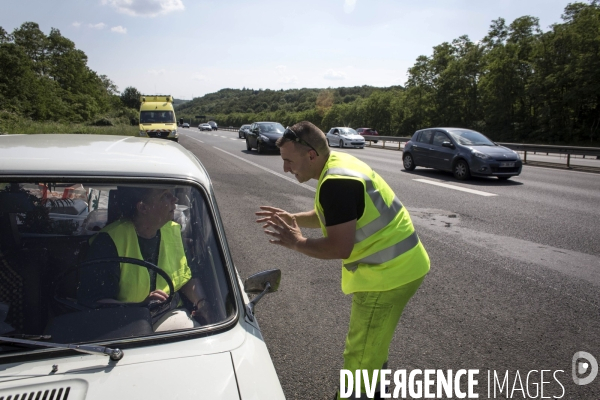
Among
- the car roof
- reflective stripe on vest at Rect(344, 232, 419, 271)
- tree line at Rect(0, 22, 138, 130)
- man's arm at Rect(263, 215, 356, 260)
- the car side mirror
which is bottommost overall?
the car side mirror

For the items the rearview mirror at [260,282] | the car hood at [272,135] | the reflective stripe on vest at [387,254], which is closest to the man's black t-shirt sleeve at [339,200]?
the reflective stripe on vest at [387,254]

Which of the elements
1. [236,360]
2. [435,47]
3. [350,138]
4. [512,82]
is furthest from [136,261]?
[435,47]

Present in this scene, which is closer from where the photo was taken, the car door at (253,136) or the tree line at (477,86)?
the car door at (253,136)

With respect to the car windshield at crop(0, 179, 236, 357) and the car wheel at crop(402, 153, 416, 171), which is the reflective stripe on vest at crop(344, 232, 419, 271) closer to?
the car windshield at crop(0, 179, 236, 357)

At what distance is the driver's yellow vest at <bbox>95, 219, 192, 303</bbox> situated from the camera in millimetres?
2127

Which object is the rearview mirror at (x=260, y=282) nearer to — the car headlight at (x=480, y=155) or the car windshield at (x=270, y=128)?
the car headlight at (x=480, y=155)

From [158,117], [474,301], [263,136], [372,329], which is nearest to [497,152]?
[474,301]

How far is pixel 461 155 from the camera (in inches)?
576

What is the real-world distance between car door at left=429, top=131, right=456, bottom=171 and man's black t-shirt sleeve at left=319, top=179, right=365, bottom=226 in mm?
13652

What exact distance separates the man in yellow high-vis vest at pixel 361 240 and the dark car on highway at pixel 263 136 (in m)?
21.2

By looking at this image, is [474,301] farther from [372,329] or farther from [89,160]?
[89,160]

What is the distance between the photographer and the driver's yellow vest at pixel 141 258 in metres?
2.13

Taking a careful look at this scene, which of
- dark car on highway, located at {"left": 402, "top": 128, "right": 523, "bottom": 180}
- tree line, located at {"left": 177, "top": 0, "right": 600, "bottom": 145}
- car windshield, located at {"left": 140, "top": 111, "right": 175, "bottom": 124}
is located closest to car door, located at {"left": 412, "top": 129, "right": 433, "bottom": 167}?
dark car on highway, located at {"left": 402, "top": 128, "right": 523, "bottom": 180}

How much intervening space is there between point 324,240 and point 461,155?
43.9 ft
